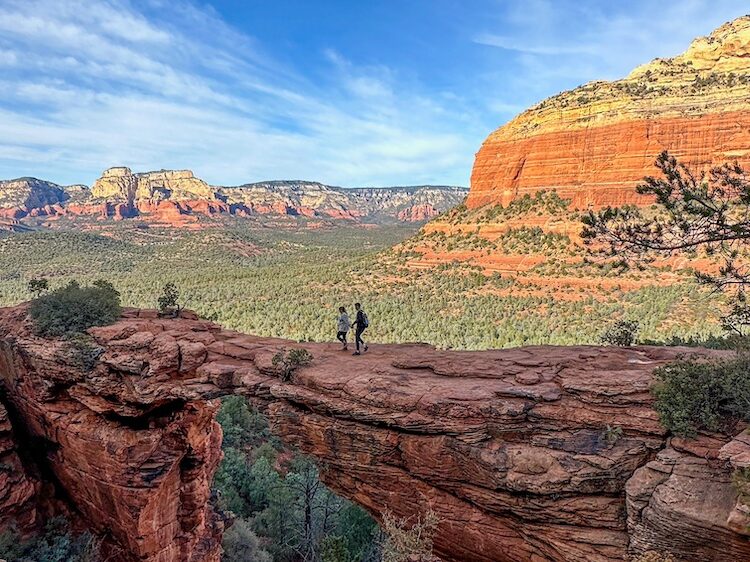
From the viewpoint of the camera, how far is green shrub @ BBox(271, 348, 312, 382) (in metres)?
10.9

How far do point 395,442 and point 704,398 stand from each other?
5613 mm

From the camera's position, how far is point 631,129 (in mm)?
50344

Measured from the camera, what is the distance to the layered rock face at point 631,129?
4553cm

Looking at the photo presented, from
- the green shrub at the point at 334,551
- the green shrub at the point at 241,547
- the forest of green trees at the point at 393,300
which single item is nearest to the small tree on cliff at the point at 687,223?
the forest of green trees at the point at 393,300

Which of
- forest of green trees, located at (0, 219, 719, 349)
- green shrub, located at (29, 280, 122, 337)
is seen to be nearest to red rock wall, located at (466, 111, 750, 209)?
forest of green trees, located at (0, 219, 719, 349)

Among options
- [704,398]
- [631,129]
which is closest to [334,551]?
[704,398]

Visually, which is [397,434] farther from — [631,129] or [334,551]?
[631,129]

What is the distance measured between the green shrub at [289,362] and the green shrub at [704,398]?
300 inches

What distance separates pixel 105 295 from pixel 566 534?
1429 cm

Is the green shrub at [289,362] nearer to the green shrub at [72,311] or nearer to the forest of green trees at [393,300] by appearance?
the green shrub at [72,311]

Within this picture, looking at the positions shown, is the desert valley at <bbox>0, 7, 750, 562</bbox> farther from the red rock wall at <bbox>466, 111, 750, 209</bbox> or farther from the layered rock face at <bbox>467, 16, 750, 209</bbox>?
the layered rock face at <bbox>467, 16, 750, 209</bbox>

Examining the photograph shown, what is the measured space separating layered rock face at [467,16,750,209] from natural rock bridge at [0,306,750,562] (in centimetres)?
4678

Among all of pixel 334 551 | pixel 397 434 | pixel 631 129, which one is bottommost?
pixel 334 551

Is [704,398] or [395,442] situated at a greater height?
[704,398]
